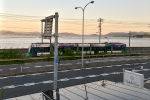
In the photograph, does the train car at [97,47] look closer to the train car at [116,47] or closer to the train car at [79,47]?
the train car at [79,47]

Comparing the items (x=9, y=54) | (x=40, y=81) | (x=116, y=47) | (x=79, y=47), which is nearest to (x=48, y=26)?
(x=40, y=81)

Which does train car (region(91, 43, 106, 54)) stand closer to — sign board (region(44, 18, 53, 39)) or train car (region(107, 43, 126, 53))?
train car (region(107, 43, 126, 53))

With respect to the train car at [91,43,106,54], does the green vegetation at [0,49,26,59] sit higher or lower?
lower

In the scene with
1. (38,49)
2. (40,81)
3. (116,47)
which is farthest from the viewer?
(116,47)

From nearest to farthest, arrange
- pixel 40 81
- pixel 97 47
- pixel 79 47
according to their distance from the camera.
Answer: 1. pixel 40 81
2. pixel 79 47
3. pixel 97 47

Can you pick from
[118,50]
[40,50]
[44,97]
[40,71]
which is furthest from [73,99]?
[118,50]

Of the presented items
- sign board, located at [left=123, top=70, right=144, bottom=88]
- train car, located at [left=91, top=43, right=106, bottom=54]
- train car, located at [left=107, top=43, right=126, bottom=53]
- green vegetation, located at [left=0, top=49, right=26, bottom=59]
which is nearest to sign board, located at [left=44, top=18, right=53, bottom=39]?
sign board, located at [left=123, top=70, right=144, bottom=88]

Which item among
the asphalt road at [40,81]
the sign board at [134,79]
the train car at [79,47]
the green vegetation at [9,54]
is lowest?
the asphalt road at [40,81]

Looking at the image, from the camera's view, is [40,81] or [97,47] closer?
[40,81]

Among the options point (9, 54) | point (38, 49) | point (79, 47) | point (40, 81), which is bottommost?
point (40, 81)

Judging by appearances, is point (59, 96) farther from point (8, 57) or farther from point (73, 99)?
point (8, 57)

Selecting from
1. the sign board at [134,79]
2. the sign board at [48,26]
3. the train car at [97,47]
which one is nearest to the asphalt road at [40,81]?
the sign board at [48,26]

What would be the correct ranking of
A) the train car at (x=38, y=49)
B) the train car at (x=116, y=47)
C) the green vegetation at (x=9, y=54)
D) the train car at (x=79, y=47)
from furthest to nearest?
the train car at (x=116, y=47), the train car at (x=79, y=47), the train car at (x=38, y=49), the green vegetation at (x=9, y=54)

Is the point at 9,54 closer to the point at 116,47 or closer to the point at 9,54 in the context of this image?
the point at 9,54
